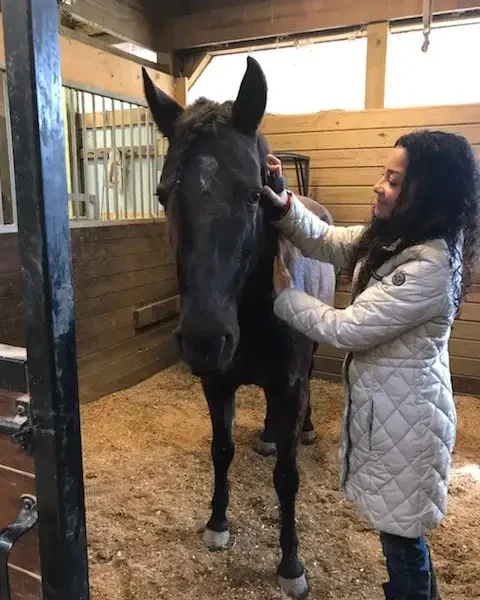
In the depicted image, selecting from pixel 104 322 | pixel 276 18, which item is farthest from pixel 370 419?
pixel 276 18

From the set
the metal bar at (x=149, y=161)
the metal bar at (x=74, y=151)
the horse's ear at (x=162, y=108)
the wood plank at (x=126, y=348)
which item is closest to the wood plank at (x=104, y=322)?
the wood plank at (x=126, y=348)

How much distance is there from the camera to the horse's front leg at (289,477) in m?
1.64

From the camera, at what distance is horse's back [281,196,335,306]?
1671 mm

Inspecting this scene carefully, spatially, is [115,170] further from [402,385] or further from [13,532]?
[13,532]

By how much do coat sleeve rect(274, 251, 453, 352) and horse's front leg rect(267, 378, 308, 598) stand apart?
1.56 ft

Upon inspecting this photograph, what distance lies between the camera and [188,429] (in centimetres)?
282

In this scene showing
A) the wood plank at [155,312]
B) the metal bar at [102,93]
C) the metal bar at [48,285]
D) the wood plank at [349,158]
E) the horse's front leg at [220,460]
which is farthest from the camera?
the wood plank at [155,312]

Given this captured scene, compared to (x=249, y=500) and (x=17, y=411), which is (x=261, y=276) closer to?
(x=17, y=411)

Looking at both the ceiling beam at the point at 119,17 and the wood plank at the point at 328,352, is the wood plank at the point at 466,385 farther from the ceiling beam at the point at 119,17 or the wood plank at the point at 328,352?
the ceiling beam at the point at 119,17

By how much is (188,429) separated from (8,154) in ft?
5.52

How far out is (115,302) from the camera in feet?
10.5

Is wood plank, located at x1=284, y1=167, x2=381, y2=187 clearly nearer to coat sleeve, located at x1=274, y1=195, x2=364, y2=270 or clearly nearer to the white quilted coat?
coat sleeve, located at x1=274, y1=195, x2=364, y2=270

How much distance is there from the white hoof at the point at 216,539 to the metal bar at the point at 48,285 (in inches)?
45.9

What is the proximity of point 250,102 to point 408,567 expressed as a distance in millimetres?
1259
